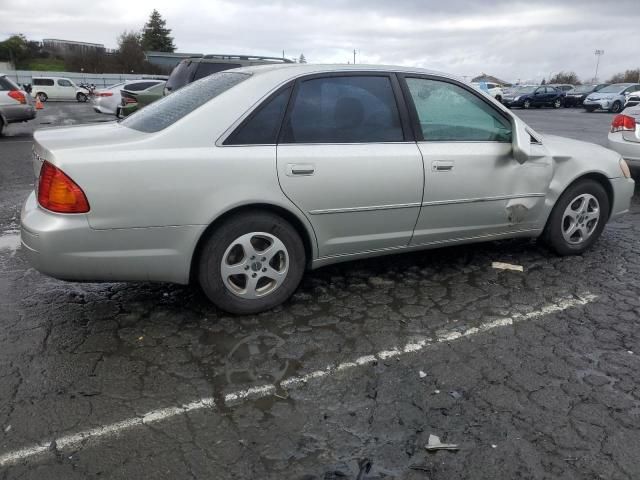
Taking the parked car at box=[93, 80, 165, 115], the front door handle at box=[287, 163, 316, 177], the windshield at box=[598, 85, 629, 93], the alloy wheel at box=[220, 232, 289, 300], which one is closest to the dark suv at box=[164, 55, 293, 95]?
the front door handle at box=[287, 163, 316, 177]

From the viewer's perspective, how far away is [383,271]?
4.32m

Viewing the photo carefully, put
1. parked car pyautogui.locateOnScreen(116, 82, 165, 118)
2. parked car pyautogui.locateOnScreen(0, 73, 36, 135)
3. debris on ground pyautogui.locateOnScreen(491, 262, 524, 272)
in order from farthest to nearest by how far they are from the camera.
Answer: parked car pyautogui.locateOnScreen(0, 73, 36, 135), parked car pyautogui.locateOnScreen(116, 82, 165, 118), debris on ground pyautogui.locateOnScreen(491, 262, 524, 272)

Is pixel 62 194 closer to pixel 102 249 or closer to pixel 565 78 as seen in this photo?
pixel 102 249

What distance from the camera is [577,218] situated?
4598mm

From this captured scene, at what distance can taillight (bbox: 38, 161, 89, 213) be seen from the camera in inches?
114

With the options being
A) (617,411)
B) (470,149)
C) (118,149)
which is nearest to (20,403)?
(118,149)

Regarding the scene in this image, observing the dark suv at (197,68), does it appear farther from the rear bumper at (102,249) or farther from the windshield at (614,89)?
the windshield at (614,89)

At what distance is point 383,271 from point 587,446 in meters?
2.20

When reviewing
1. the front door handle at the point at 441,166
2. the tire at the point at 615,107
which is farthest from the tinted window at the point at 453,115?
the tire at the point at 615,107

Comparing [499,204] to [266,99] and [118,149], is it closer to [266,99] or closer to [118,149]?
[266,99]

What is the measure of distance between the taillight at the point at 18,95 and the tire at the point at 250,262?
12419mm

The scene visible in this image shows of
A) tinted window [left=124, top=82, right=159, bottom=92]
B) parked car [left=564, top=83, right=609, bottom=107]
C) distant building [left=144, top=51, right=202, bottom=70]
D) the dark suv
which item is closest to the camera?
the dark suv

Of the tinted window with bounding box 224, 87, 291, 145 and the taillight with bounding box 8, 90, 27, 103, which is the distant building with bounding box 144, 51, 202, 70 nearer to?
the taillight with bounding box 8, 90, 27, 103

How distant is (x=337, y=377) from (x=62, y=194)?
6.02ft
